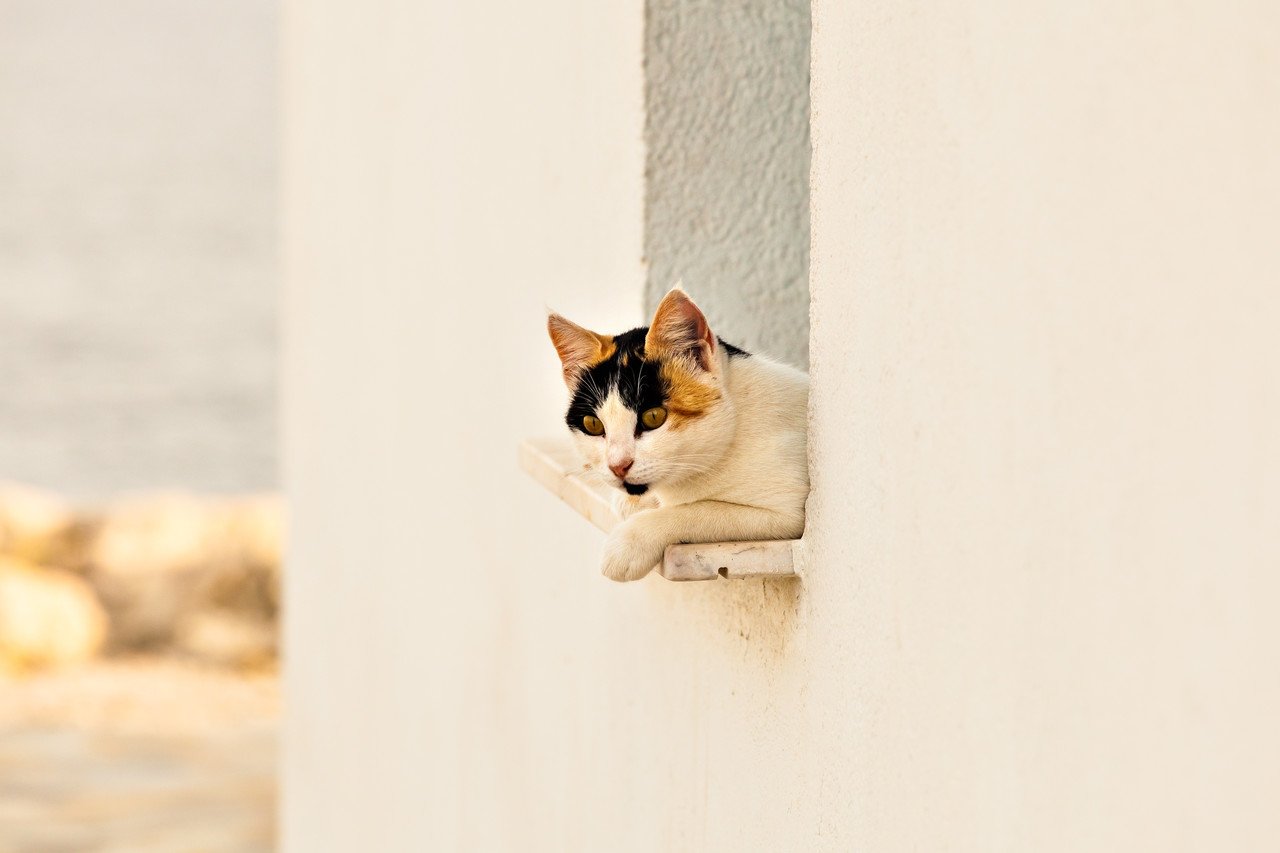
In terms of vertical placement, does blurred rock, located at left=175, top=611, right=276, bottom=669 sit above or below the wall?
below

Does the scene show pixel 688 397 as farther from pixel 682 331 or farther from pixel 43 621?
pixel 43 621

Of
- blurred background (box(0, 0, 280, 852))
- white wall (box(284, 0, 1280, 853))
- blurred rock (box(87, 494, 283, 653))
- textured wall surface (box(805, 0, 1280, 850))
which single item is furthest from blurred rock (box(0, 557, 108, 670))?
textured wall surface (box(805, 0, 1280, 850))

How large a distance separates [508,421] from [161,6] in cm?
2131

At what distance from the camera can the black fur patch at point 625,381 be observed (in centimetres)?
137

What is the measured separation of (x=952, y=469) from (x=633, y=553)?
0.41 meters

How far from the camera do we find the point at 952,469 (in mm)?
933

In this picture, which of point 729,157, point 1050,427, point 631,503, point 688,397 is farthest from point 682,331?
point 1050,427

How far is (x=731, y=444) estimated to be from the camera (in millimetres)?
1364

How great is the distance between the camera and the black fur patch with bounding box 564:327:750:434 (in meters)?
1.37

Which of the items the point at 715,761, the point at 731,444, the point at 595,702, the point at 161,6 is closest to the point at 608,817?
the point at 595,702

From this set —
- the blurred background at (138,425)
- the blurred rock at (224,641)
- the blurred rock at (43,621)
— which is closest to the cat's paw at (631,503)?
the blurred background at (138,425)

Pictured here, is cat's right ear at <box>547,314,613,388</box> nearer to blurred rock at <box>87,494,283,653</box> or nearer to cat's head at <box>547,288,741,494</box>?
cat's head at <box>547,288,741,494</box>

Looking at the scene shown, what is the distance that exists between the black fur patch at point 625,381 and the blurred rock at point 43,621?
7.38m

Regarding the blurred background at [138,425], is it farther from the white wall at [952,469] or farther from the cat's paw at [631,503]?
the cat's paw at [631,503]
